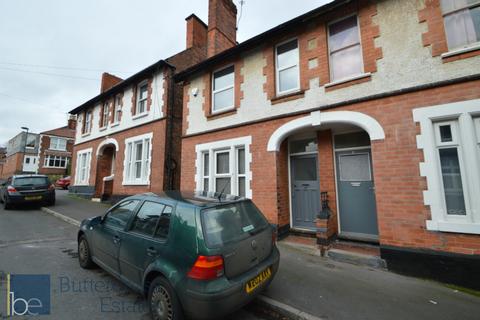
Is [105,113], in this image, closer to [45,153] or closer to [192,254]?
[192,254]

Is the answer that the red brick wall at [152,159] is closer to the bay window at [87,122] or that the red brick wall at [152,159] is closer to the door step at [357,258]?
the bay window at [87,122]

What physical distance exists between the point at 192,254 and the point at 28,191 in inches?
451

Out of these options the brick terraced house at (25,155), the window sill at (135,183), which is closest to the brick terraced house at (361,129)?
the window sill at (135,183)

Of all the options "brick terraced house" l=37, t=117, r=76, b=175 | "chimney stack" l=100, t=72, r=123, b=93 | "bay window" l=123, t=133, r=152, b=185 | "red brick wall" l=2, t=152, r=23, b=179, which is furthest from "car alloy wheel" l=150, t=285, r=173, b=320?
"red brick wall" l=2, t=152, r=23, b=179

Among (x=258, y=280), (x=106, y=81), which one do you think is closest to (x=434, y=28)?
(x=258, y=280)

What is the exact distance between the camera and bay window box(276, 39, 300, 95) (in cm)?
600

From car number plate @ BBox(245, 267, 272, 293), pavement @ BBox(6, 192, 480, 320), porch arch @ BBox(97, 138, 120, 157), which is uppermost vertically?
porch arch @ BBox(97, 138, 120, 157)

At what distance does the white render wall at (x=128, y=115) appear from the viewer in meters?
9.58

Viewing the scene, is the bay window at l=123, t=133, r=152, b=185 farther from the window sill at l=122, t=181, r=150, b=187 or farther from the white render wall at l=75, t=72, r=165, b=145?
the white render wall at l=75, t=72, r=165, b=145

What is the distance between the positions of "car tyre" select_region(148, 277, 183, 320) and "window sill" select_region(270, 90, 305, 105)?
200 inches

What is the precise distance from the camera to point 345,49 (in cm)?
531

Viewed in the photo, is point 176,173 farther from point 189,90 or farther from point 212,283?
point 212,283

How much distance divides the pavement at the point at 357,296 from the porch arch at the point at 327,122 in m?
2.73

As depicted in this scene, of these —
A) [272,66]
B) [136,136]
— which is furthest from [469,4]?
[136,136]
